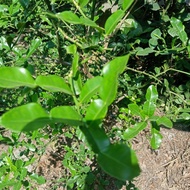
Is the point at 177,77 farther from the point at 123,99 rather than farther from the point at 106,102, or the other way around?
the point at 106,102

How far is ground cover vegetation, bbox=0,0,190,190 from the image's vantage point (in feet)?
1.53

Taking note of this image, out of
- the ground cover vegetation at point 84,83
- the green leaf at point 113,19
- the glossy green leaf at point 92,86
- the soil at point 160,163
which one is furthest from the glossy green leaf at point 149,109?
the soil at point 160,163

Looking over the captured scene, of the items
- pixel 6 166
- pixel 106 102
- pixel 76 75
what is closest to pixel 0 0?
pixel 6 166

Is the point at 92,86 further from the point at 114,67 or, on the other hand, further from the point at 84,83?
the point at 84,83

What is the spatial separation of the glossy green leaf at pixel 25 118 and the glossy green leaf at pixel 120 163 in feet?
0.28

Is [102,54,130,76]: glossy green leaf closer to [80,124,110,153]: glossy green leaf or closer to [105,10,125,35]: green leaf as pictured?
[80,124,110,153]: glossy green leaf

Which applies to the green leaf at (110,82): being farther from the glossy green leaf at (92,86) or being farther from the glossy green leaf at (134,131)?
the glossy green leaf at (134,131)

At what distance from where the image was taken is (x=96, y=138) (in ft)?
1.51

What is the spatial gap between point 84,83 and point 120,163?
1.83ft

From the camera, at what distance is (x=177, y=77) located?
6.79 ft

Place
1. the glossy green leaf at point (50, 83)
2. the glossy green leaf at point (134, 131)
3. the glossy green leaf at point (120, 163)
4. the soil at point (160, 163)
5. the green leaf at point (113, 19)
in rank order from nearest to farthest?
1. the glossy green leaf at point (120, 163)
2. the glossy green leaf at point (50, 83)
3. the green leaf at point (113, 19)
4. the glossy green leaf at point (134, 131)
5. the soil at point (160, 163)

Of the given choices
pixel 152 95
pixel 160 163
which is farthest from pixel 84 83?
pixel 160 163

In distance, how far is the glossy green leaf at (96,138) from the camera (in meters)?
0.45

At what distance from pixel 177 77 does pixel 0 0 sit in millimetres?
1013
